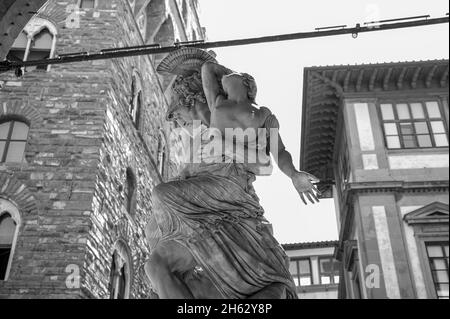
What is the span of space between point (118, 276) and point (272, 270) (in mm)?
12773

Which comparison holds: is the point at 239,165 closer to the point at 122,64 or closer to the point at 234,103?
the point at 234,103

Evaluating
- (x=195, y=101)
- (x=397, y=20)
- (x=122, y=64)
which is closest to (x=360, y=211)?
(x=122, y=64)

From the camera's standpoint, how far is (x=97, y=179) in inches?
541

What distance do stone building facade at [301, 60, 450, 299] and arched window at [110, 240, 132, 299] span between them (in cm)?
592

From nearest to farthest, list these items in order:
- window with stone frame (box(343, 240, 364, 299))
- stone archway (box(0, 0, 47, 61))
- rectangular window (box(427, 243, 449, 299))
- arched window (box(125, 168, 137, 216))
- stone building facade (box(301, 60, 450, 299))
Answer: stone archway (box(0, 0, 47, 61))
rectangular window (box(427, 243, 449, 299))
stone building facade (box(301, 60, 450, 299))
arched window (box(125, 168, 137, 216))
window with stone frame (box(343, 240, 364, 299))

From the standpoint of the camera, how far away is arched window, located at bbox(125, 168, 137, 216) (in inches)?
658

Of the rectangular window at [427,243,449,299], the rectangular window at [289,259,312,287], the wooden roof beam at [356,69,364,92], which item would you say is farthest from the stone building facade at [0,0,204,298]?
the rectangular window at [289,259,312,287]

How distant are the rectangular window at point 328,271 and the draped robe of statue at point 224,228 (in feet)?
98.2

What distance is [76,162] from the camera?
13844 mm

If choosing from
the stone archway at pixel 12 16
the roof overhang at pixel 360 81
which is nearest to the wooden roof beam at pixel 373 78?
the roof overhang at pixel 360 81

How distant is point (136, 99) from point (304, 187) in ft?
52.7

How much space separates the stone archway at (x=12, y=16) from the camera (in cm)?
654

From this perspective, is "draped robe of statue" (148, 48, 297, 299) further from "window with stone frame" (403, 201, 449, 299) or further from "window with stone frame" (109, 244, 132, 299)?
"window with stone frame" (403, 201, 449, 299)
